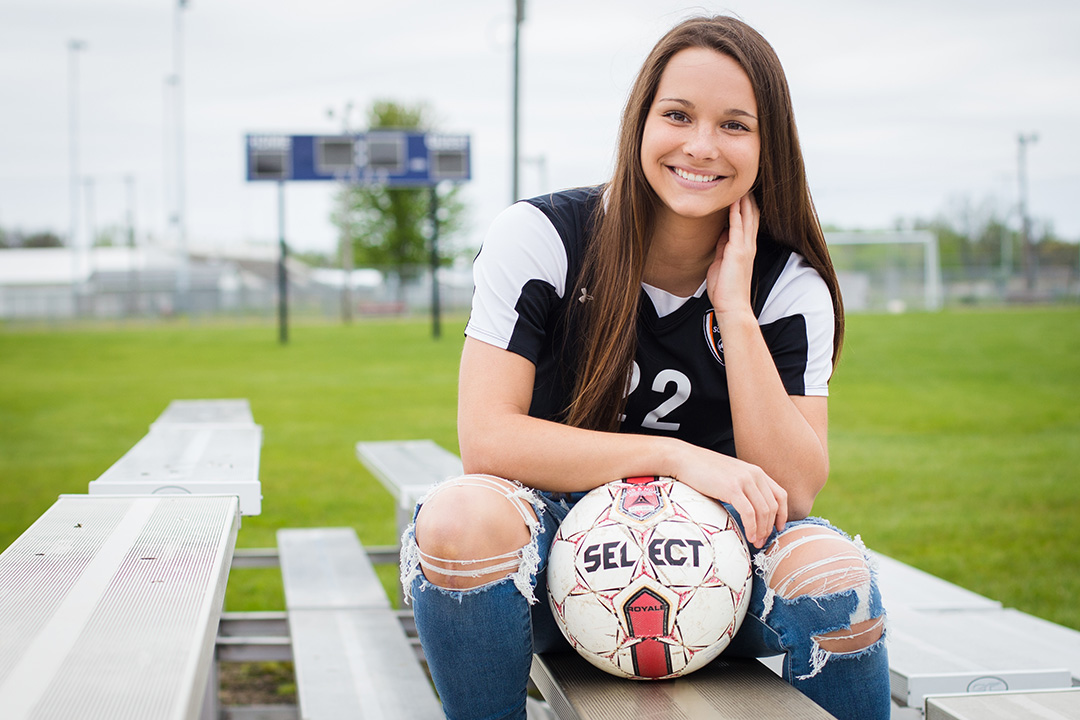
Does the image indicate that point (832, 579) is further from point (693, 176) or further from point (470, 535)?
point (693, 176)

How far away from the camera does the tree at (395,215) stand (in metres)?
48.8

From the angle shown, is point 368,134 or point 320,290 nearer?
point 368,134

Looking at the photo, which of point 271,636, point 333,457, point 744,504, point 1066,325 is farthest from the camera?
point 1066,325

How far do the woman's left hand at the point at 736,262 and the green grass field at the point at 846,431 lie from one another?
2.78 m

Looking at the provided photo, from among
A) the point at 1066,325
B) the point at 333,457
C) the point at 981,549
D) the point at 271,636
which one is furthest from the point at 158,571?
the point at 1066,325

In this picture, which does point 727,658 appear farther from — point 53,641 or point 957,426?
point 957,426

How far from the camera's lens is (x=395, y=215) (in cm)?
4978

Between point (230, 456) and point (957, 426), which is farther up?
point (230, 456)

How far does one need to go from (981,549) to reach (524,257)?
4.22 meters

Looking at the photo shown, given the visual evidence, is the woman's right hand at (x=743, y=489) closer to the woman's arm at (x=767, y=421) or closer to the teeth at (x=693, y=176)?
the woman's arm at (x=767, y=421)

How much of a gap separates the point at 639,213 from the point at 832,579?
913mm

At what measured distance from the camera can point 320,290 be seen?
5412 cm

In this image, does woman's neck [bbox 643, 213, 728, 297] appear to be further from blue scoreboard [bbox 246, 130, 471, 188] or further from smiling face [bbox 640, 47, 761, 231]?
blue scoreboard [bbox 246, 130, 471, 188]

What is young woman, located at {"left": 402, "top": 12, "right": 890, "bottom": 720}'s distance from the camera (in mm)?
1780
